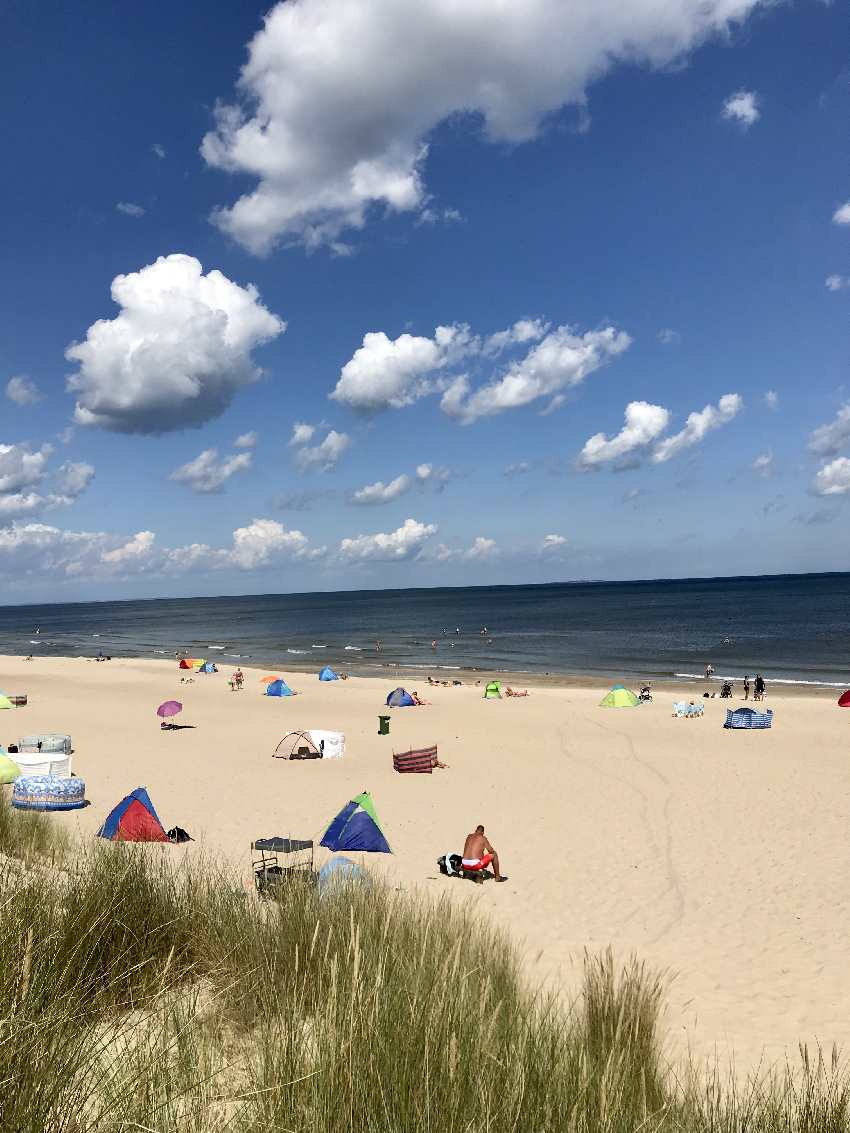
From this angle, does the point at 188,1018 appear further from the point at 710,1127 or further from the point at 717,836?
the point at 717,836

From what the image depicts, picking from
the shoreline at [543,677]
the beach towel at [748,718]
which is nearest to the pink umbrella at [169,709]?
the shoreline at [543,677]

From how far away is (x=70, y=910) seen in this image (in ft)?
15.2

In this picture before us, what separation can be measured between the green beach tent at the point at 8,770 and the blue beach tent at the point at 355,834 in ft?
27.8

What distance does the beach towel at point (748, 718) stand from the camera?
86.1ft

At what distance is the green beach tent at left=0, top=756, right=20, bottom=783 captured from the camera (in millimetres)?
16688

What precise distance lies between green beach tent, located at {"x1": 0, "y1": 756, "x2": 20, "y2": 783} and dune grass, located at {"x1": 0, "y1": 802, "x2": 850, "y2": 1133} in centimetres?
1388

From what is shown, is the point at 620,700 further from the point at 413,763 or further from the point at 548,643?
the point at 548,643

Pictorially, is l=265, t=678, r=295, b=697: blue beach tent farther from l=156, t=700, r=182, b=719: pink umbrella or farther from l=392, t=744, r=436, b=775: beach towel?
l=392, t=744, r=436, b=775: beach towel

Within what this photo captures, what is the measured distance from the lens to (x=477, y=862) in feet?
37.9

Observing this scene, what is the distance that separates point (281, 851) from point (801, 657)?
51.0 metres

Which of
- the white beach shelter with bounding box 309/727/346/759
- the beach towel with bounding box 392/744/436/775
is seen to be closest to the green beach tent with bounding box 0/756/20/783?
the white beach shelter with bounding box 309/727/346/759

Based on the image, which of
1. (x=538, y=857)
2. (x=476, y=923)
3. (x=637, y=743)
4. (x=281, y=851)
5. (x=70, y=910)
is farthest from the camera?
(x=637, y=743)

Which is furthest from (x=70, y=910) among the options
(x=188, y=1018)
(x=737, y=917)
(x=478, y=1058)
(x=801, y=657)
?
(x=801, y=657)

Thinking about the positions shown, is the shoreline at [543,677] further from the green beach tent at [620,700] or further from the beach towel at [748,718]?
the beach towel at [748,718]
